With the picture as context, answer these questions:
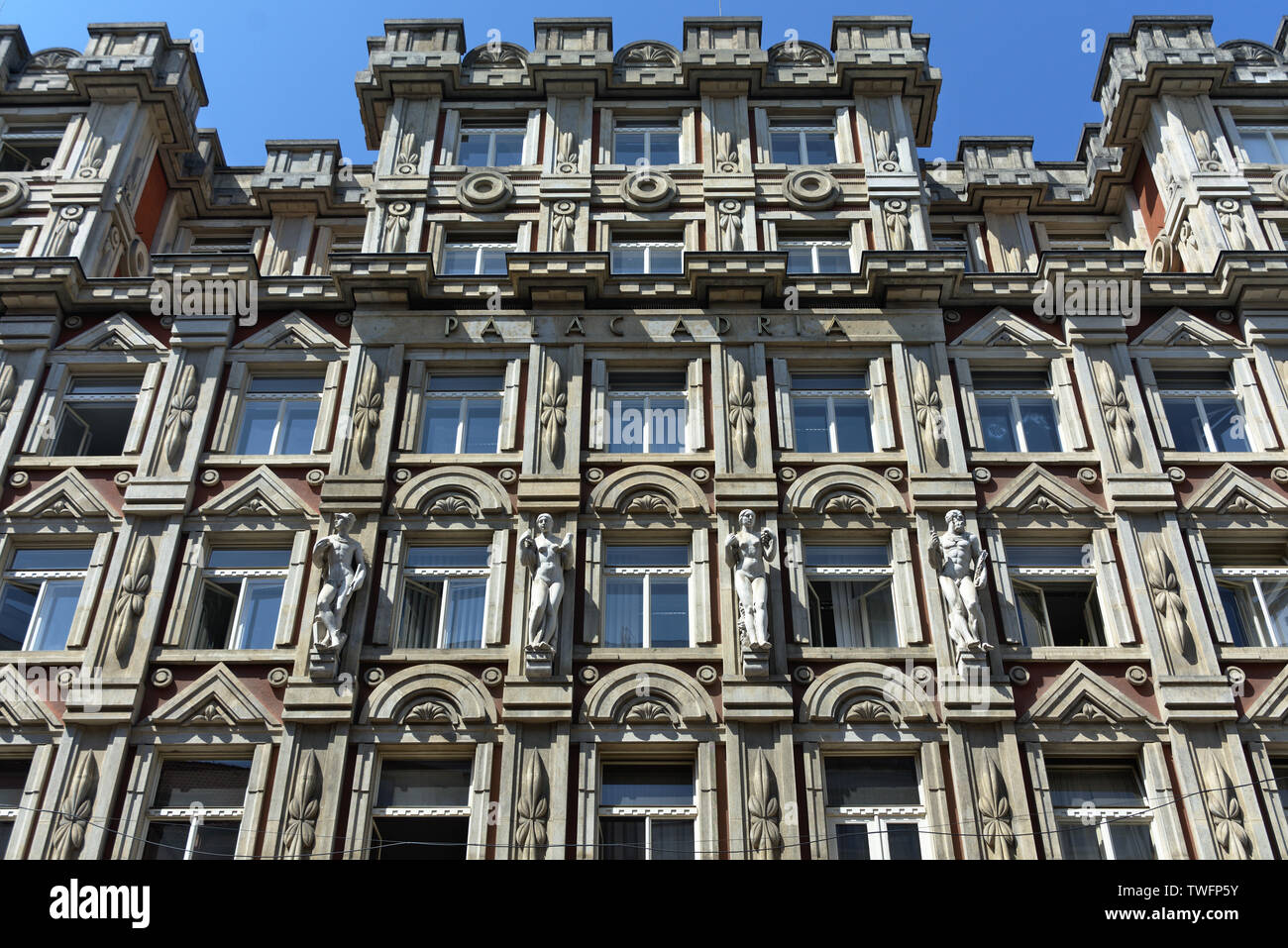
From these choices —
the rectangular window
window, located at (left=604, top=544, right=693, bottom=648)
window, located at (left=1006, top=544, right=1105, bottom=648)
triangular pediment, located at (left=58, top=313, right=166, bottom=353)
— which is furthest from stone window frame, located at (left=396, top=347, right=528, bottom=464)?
the rectangular window

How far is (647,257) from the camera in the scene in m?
34.1

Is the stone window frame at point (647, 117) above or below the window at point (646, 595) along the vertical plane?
above

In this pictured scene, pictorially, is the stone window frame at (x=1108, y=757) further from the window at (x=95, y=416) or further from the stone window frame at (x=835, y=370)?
the window at (x=95, y=416)

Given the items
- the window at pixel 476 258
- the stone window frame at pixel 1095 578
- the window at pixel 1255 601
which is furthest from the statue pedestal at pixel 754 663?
the window at pixel 476 258

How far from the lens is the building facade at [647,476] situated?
81.3 ft

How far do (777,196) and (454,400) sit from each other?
31.8 feet

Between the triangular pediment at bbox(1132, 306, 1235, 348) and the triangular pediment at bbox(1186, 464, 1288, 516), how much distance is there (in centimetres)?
384

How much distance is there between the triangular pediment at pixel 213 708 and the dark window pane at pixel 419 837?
2.75m

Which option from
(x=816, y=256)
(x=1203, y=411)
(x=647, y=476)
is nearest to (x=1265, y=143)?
(x=1203, y=411)

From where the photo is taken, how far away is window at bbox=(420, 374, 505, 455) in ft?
98.3

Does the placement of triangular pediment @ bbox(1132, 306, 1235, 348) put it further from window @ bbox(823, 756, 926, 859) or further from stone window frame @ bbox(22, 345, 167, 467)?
stone window frame @ bbox(22, 345, 167, 467)

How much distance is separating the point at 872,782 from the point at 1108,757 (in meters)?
4.19

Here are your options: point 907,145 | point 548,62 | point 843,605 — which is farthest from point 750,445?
point 548,62

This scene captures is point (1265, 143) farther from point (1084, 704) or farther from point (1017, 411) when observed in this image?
point (1084, 704)
